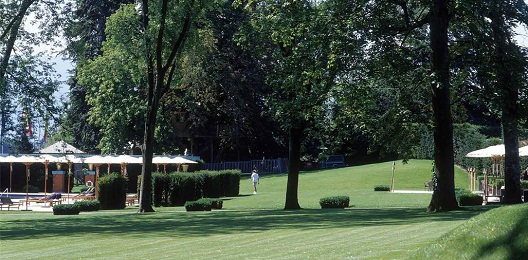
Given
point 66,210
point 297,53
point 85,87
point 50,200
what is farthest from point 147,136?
point 85,87

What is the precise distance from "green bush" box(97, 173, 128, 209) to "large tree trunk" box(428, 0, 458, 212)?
19459mm

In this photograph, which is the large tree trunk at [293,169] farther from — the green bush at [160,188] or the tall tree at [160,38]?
the green bush at [160,188]

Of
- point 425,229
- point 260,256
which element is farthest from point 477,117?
point 260,256

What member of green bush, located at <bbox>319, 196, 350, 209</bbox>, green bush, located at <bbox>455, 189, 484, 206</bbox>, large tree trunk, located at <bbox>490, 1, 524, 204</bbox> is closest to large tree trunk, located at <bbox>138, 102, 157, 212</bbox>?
green bush, located at <bbox>319, 196, 350, 209</bbox>

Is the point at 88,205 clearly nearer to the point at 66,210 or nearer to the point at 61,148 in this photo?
the point at 66,210

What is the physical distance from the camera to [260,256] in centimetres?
1338

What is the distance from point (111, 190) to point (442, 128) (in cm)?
2035

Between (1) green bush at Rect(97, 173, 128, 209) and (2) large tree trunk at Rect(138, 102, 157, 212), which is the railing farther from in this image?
(2) large tree trunk at Rect(138, 102, 157, 212)

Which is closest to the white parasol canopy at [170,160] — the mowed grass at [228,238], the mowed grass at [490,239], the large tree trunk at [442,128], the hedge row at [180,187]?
the hedge row at [180,187]

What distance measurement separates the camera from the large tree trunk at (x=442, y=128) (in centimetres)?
2381

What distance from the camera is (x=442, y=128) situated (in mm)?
24531

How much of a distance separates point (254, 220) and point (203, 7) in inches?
472

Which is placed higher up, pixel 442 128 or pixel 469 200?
pixel 442 128

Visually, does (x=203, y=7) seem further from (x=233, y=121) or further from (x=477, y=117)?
(x=477, y=117)
